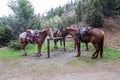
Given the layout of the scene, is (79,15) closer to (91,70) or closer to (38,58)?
(38,58)

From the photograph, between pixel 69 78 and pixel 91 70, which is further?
pixel 91 70

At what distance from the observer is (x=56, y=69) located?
9.54 m

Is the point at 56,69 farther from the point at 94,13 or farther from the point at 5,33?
the point at 5,33

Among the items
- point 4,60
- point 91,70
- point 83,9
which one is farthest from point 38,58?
point 83,9

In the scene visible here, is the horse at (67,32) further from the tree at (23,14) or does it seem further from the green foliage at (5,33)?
the green foliage at (5,33)

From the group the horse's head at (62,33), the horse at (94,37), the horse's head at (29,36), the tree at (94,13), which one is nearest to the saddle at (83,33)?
the horse at (94,37)

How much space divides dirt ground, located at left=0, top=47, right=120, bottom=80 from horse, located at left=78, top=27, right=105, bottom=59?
2.28ft

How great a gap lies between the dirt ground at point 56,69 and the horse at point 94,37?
695 millimetres

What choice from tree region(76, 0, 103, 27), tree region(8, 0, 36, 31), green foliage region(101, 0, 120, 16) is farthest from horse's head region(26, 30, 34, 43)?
green foliage region(101, 0, 120, 16)

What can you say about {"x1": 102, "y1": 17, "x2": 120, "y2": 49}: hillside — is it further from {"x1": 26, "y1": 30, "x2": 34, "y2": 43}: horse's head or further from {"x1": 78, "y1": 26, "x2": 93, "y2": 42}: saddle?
{"x1": 26, "y1": 30, "x2": 34, "y2": 43}: horse's head

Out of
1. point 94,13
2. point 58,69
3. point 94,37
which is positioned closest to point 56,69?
point 58,69

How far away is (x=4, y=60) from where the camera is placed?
11.9 meters

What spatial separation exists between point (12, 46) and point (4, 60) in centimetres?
416

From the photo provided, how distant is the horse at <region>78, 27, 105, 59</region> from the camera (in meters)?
11.2
